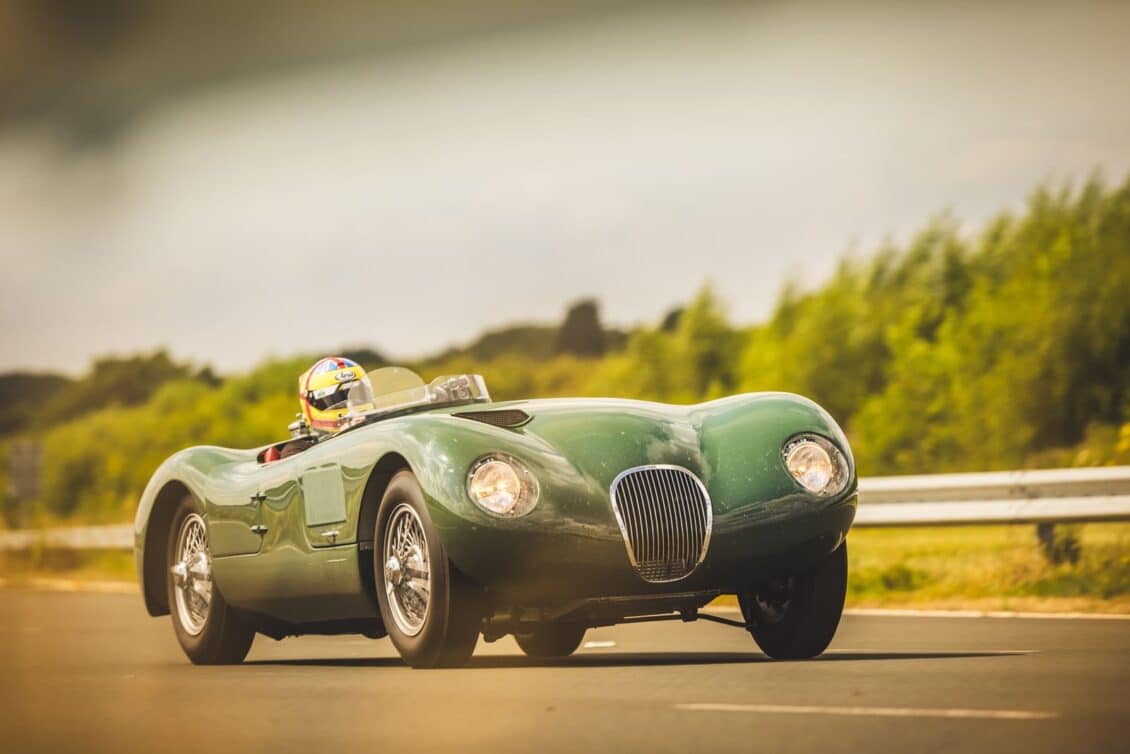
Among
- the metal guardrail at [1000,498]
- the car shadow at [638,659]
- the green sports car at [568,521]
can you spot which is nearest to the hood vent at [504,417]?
the green sports car at [568,521]

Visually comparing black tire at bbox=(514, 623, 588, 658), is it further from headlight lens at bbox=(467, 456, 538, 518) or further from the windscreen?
headlight lens at bbox=(467, 456, 538, 518)

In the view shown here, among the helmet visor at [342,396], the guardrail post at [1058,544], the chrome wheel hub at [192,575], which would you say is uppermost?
the helmet visor at [342,396]

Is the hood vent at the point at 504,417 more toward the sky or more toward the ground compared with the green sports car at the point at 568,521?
more toward the sky

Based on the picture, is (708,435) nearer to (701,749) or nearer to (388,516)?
(388,516)

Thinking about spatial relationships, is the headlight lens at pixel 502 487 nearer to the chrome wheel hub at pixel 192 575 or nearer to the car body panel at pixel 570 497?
the car body panel at pixel 570 497

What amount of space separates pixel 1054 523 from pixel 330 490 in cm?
577

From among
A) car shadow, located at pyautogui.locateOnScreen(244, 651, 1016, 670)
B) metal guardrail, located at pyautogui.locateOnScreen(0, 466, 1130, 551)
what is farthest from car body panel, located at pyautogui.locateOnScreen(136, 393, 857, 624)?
metal guardrail, located at pyautogui.locateOnScreen(0, 466, 1130, 551)

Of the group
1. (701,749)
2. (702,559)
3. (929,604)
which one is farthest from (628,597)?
(929,604)

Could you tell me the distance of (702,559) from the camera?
27.0ft

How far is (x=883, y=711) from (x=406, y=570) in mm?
2779

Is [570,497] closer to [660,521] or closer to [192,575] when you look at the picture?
[660,521]

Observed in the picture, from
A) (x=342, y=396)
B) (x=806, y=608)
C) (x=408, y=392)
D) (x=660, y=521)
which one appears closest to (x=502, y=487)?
(x=660, y=521)

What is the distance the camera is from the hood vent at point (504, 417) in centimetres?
868

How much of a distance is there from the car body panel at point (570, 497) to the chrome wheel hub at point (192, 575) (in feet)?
4.37
